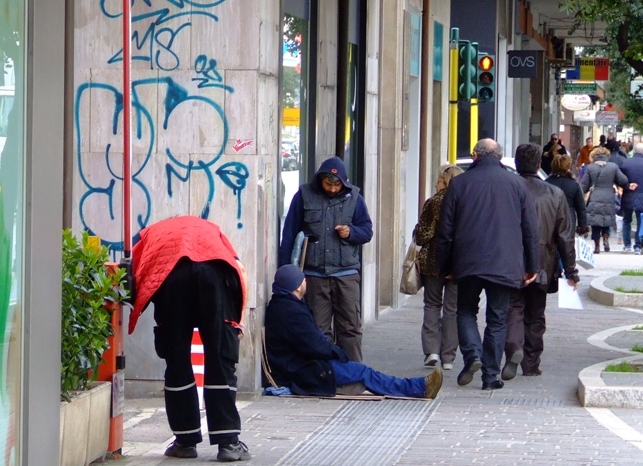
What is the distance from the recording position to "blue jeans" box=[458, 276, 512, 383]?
9.45 m

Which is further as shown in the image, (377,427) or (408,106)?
(408,106)

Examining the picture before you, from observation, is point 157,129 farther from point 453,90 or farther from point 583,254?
point 453,90

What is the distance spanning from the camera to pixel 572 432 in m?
7.92

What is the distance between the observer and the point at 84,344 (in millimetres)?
6516

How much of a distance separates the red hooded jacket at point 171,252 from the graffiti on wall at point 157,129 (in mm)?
2088

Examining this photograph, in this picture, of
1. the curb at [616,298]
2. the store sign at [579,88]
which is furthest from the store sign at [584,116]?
the curb at [616,298]

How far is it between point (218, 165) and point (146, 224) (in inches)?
26.5

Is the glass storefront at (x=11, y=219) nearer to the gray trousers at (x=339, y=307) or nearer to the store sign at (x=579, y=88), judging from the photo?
the gray trousers at (x=339, y=307)

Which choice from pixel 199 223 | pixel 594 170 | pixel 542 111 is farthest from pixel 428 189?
pixel 542 111

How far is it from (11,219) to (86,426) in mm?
1708

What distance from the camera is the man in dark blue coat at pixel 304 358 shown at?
8.83 meters

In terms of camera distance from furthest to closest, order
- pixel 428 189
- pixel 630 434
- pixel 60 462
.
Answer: pixel 428 189 → pixel 630 434 → pixel 60 462

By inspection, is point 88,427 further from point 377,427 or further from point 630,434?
point 630,434

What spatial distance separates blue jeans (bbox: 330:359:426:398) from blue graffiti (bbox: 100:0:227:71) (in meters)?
2.41
